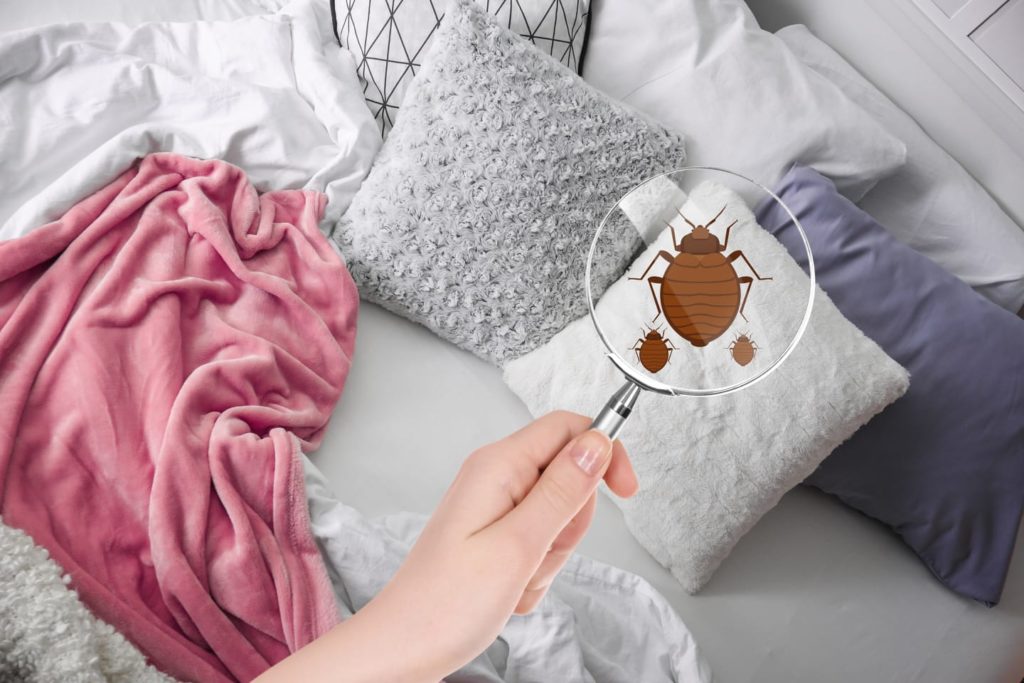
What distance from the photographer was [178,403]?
1073 millimetres

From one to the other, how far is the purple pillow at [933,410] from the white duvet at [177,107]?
2.87ft

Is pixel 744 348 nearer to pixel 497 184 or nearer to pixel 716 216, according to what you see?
pixel 716 216

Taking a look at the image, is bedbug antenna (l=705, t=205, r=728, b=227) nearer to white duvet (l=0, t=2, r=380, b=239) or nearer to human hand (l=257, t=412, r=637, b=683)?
human hand (l=257, t=412, r=637, b=683)

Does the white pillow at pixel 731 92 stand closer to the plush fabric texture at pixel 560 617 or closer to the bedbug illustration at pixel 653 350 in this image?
the bedbug illustration at pixel 653 350

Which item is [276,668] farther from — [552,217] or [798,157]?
[798,157]

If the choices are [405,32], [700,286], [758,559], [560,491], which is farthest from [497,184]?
[758,559]

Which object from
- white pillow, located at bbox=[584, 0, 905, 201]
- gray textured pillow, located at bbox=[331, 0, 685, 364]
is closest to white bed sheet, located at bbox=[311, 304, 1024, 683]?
gray textured pillow, located at bbox=[331, 0, 685, 364]

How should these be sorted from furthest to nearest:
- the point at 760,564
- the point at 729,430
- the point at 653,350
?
the point at 760,564
the point at 729,430
the point at 653,350

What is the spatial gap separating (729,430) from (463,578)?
57cm

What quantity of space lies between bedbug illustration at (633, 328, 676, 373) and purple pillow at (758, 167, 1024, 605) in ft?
1.78

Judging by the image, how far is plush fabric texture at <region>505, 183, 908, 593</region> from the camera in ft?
3.67

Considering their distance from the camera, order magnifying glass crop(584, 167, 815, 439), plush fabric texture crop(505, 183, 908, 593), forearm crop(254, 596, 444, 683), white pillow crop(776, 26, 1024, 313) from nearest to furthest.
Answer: forearm crop(254, 596, 444, 683)
magnifying glass crop(584, 167, 815, 439)
plush fabric texture crop(505, 183, 908, 593)
white pillow crop(776, 26, 1024, 313)

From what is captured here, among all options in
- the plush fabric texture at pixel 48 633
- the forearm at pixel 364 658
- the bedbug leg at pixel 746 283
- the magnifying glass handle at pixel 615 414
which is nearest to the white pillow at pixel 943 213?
the bedbug leg at pixel 746 283

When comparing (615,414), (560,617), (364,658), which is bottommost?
(560,617)
